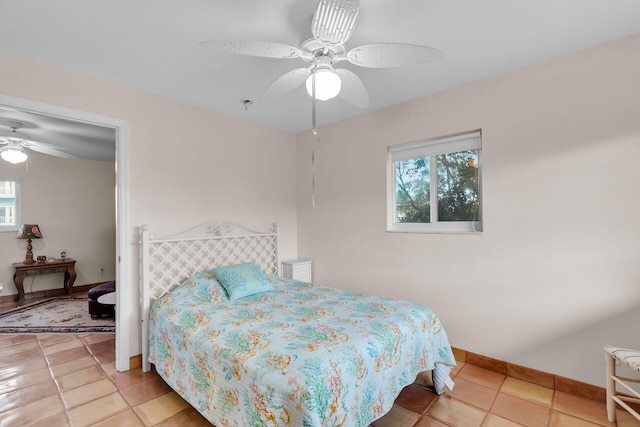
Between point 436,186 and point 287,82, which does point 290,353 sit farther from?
point 436,186

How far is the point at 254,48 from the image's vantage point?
151cm

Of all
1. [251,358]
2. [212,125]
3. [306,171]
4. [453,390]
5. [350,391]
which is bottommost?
[453,390]

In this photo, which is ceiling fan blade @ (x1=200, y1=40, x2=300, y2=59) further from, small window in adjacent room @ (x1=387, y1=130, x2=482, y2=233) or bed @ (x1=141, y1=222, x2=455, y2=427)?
small window in adjacent room @ (x1=387, y1=130, x2=482, y2=233)

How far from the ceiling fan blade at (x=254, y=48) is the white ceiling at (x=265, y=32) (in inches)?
10.1

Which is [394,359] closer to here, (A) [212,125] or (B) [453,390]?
(B) [453,390]

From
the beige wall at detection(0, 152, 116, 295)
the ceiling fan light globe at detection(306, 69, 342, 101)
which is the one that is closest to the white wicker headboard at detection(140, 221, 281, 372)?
the ceiling fan light globe at detection(306, 69, 342, 101)

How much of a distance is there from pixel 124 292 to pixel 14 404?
2.95 feet

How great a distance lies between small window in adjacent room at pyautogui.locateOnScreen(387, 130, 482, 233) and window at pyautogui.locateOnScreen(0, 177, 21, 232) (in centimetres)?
564

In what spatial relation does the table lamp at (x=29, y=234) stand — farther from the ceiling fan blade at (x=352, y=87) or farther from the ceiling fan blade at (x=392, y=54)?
the ceiling fan blade at (x=392, y=54)

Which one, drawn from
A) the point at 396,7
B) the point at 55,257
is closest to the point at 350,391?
the point at 396,7

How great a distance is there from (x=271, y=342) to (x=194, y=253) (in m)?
1.62

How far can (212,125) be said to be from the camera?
3133 millimetres

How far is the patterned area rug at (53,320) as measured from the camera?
3389mm

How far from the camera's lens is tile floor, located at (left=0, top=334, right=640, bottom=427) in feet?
6.09
